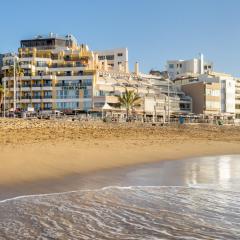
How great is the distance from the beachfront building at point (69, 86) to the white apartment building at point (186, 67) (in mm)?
28804

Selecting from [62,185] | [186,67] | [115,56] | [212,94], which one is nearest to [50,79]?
[115,56]

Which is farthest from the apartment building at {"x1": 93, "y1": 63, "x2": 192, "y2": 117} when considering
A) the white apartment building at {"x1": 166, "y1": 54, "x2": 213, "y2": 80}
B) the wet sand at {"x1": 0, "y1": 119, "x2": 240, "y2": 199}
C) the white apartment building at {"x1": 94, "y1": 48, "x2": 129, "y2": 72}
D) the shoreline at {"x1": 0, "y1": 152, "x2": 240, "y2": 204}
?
the shoreline at {"x1": 0, "y1": 152, "x2": 240, "y2": 204}

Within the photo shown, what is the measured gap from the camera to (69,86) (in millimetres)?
79188

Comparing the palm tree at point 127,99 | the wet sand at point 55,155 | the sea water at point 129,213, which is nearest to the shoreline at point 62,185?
the wet sand at point 55,155

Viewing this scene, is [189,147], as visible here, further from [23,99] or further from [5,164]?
[23,99]

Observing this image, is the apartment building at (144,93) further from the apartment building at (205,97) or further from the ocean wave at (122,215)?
→ the ocean wave at (122,215)

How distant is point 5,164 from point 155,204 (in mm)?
7300

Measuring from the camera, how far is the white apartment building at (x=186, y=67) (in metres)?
117

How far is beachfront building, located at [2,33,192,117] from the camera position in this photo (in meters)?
77.8

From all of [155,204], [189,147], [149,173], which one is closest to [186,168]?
[149,173]

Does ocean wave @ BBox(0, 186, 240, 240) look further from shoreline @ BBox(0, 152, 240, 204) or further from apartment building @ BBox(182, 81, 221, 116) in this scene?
apartment building @ BBox(182, 81, 221, 116)

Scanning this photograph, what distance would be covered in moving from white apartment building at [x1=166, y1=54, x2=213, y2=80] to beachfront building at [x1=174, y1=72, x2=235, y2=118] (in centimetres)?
1758

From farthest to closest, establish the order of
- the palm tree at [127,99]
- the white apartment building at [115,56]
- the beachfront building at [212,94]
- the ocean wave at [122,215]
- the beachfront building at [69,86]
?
the white apartment building at [115,56]
the beachfront building at [212,94]
the beachfront building at [69,86]
the palm tree at [127,99]
the ocean wave at [122,215]

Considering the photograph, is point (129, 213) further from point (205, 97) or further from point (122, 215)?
point (205, 97)
